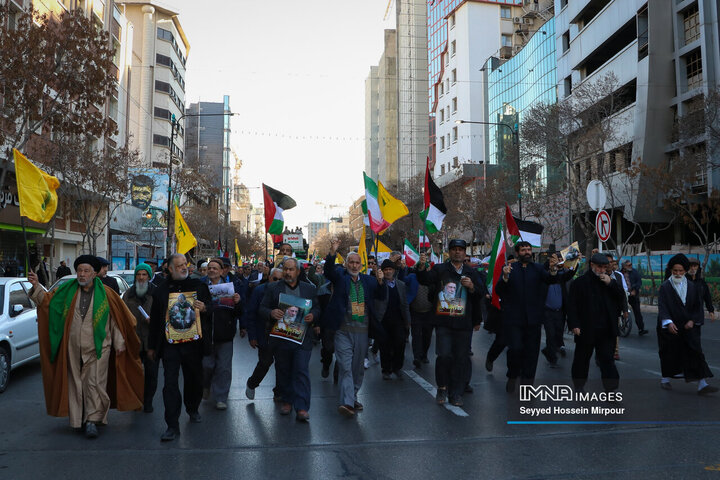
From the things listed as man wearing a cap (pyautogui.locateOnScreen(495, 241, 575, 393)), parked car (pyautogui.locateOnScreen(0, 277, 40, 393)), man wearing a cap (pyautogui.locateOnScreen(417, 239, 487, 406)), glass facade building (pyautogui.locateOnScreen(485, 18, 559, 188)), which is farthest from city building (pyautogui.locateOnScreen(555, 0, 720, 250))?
parked car (pyautogui.locateOnScreen(0, 277, 40, 393))

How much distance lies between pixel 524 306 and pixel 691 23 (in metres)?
30.8

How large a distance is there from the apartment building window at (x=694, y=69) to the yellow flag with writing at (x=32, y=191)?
3098 cm

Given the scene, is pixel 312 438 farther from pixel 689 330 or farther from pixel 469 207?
pixel 469 207

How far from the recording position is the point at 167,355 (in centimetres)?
597

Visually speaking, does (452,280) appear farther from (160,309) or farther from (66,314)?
(66,314)

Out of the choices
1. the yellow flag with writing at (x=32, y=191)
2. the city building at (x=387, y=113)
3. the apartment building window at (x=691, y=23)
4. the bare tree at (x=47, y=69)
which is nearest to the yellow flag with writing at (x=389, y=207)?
the yellow flag with writing at (x=32, y=191)

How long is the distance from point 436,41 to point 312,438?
240ft

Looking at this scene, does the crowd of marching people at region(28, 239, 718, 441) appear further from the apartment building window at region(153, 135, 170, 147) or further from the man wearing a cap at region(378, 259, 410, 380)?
the apartment building window at region(153, 135, 170, 147)

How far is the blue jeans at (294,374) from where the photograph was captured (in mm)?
6402

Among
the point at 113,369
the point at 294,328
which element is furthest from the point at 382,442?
the point at 113,369

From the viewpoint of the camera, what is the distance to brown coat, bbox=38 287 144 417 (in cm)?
604

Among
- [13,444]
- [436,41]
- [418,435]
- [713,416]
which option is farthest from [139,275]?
[436,41]

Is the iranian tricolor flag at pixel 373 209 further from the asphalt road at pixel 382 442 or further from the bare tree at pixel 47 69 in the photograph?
the bare tree at pixel 47 69

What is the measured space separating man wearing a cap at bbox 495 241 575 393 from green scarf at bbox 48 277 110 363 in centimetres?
422
